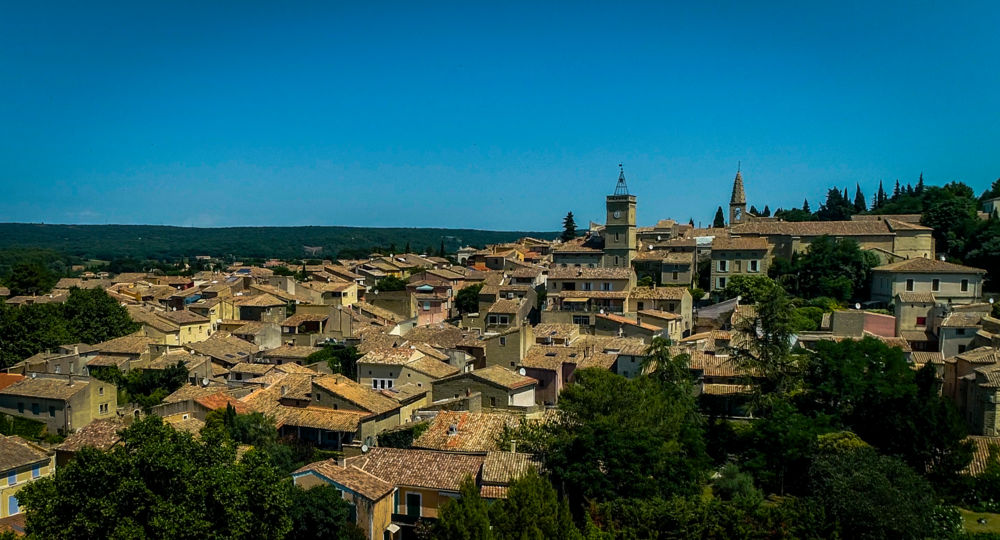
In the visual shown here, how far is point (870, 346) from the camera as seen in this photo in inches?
1277

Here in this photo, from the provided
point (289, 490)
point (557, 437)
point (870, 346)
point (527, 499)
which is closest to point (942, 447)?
point (870, 346)

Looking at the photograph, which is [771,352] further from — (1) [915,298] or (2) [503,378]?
(1) [915,298]

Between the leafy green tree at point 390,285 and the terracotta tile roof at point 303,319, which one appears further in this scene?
the leafy green tree at point 390,285

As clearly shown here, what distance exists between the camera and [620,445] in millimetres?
22188

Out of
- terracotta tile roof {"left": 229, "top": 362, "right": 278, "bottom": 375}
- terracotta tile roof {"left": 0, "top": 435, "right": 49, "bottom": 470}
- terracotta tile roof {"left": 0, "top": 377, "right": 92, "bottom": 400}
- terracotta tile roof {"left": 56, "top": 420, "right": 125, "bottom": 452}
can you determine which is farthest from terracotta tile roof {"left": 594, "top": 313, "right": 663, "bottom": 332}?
terracotta tile roof {"left": 0, "top": 435, "right": 49, "bottom": 470}

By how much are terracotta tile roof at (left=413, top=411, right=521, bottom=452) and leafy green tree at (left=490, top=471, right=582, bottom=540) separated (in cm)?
723

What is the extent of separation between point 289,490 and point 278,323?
3464 cm

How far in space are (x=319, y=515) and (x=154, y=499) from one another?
419 cm

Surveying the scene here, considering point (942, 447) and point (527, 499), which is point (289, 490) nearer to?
point (527, 499)

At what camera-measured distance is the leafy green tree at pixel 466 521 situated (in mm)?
16938

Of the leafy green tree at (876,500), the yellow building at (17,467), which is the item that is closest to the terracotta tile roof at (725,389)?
the leafy green tree at (876,500)

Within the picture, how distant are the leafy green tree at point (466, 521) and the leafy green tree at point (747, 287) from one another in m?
37.4

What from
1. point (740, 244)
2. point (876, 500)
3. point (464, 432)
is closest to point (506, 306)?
point (740, 244)

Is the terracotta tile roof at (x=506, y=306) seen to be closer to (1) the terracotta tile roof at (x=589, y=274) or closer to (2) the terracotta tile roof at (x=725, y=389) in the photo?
(1) the terracotta tile roof at (x=589, y=274)
